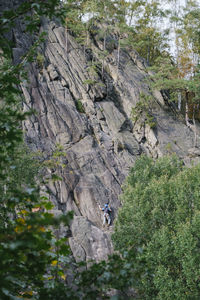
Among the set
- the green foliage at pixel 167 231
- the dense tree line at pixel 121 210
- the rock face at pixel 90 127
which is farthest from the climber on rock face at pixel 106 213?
the green foliage at pixel 167 231

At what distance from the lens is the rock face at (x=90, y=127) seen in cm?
2230

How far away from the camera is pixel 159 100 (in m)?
34.9

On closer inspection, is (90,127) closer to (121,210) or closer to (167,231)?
(121,210)

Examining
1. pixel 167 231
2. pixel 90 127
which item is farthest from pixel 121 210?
pixel 90 127

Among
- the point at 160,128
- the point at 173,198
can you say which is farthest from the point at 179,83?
the point at 173,198

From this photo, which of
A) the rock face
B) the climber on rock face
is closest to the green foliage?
the climber on rock face

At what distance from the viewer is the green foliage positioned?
13125 mm

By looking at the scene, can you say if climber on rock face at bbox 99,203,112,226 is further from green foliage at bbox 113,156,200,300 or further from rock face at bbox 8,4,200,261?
green foliage at bbox 113,156,200,300

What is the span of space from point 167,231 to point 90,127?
1582 centimetres

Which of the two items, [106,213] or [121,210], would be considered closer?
[121,210]

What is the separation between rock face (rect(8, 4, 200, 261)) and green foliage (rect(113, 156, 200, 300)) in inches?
174

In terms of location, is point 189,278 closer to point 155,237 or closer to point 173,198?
point 155,237

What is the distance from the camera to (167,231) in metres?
14.6

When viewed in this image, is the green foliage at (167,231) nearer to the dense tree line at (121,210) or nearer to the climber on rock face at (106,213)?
the dense tree line at (121,210)
